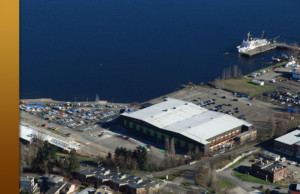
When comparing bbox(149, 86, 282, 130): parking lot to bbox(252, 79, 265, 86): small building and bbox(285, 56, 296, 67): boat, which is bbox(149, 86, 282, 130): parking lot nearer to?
bbox(252, 79, 265, 86): small building

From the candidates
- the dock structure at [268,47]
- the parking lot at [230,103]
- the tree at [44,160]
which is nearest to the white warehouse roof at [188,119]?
the parking lot at [230,103]

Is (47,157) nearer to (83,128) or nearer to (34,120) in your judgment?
(83,128)

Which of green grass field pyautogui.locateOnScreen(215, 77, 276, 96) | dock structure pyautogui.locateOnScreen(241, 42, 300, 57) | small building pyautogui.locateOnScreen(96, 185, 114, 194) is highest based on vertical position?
dock structure pyautogui.locateOnScreen(241, 42, 300, 57)

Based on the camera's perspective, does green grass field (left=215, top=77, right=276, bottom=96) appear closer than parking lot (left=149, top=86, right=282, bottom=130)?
No

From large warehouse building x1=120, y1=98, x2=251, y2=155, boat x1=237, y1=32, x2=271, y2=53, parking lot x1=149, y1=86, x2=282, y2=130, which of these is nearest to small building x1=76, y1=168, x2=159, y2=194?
large warehouse building x1=120, y1=98, x2=251, y2=155

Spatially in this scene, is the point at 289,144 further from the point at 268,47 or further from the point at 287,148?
the point at 268,47

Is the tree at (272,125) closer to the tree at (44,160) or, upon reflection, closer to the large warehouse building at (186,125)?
the large warehouse building at (186,125)

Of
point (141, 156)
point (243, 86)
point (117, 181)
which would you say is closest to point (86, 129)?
point (141, 156)

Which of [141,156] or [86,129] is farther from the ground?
[141,156]
